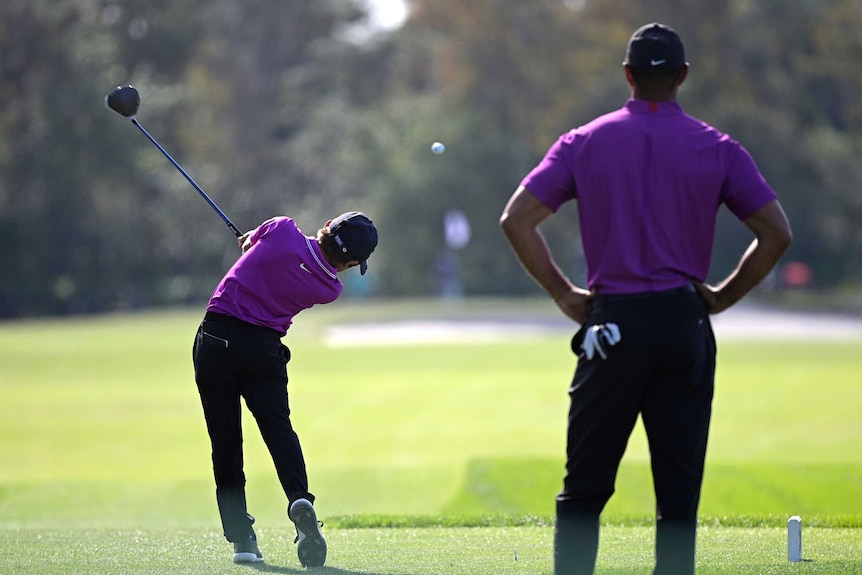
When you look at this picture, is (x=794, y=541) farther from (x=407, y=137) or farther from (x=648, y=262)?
(x=407, y=137)


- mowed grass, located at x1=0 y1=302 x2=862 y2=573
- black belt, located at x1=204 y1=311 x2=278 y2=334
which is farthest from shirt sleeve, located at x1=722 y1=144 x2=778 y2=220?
black belt, located at x1=204 y1=311 x2=278 y2=334

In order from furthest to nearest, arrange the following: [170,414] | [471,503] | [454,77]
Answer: [454,77], [170,414], [471,503]

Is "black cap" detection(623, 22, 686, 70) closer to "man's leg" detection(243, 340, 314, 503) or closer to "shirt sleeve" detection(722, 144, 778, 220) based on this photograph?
"shirt sleeve" detection(722, 144, 778, 220)

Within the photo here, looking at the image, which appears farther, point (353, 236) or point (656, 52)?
point (353, 236)

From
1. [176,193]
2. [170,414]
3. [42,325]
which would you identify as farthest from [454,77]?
[170,414]

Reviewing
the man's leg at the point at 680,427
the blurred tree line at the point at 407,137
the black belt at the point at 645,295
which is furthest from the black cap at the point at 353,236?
the blurred tree line at the point at 407,137

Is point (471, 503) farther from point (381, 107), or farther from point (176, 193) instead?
point (381, 107)

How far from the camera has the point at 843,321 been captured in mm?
38812

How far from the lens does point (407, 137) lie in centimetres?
5428

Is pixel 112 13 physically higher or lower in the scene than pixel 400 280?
higher

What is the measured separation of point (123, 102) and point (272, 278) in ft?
4.72

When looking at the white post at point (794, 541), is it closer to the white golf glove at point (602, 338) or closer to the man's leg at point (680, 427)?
the man's leg at point (680, 427)

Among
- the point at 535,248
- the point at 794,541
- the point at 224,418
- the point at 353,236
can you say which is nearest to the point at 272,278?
the point at 353,236

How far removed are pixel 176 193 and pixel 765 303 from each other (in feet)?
81.7
